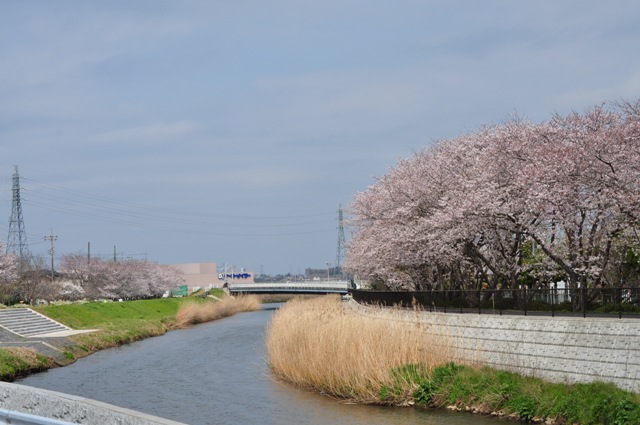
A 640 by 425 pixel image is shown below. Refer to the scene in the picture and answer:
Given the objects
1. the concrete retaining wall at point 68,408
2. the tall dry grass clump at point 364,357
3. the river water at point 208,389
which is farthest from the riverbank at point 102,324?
the concrete retaining wall at point 68,408

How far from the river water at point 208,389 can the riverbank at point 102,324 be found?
876mm

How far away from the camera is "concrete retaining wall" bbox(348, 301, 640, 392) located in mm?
21906

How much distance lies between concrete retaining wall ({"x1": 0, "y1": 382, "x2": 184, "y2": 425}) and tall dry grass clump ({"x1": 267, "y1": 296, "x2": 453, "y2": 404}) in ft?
48.9

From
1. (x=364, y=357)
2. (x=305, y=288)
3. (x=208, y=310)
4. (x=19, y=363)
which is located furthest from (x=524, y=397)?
(x=305, y=288)

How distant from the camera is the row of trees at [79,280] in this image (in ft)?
241

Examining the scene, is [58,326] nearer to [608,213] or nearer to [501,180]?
[501,180]

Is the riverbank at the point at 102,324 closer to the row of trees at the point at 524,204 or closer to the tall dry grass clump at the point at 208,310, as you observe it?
the tall dry grass clump at the point at 208,310

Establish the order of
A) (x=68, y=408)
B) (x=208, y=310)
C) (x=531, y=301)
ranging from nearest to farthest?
(x=68, y=408)
(x=531, y=301)
(x=208, y=310)

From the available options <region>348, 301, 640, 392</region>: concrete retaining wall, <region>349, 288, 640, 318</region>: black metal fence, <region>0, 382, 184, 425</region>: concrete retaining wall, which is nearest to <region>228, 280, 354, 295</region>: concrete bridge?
<region>349, 288, 640, 318</region>: black metal fence

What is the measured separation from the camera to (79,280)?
102875mm

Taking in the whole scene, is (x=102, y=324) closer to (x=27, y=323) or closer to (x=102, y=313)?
(x=102, y=313)

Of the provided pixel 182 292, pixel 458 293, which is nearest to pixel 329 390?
pixel 458 293

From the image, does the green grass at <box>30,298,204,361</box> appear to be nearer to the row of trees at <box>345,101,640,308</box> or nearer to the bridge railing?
the row of trees at <box>345,101,640,308</box>

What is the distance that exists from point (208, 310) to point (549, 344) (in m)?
58.0
